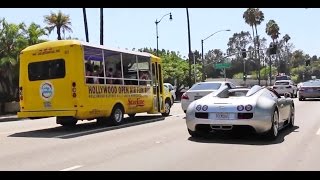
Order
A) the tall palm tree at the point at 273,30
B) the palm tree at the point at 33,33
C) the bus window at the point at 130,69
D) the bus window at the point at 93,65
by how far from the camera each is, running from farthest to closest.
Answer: the tall palm tree at the point at 273,30 < the palm tree at the point at 33,33 < the bus window at the point at 130,69 < the bus window at the point at 93,65

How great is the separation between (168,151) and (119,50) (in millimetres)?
7387

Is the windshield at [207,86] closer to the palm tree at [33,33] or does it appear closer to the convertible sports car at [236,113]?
the convertible sports car at [236,113]

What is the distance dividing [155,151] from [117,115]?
650cm

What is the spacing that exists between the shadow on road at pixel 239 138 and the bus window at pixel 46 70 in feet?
15.9

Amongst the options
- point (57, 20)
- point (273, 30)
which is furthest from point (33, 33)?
point (273, 30)

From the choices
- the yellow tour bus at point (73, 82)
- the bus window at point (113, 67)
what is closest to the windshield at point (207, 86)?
the yellow tour bus at point (73, 82)

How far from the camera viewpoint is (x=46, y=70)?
14656 millimetres

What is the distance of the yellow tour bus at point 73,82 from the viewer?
46.6ft

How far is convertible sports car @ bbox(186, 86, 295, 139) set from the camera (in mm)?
10641

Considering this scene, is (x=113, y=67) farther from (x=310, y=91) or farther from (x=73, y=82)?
(x=310, y=91)

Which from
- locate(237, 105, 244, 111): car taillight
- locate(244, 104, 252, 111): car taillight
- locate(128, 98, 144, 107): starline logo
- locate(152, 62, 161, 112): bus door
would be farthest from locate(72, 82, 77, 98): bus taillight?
locate(244, 104, 252, 111): car taillight
